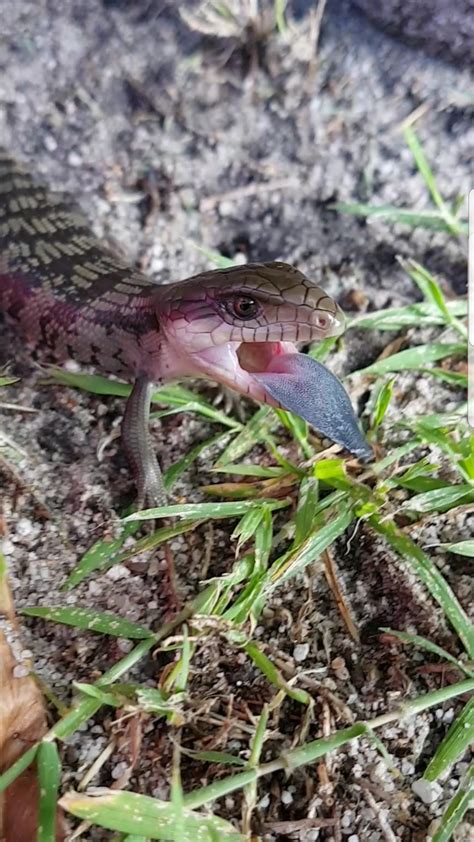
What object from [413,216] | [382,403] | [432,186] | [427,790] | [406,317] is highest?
[432,186]

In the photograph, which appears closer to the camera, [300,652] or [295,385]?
[300,652]

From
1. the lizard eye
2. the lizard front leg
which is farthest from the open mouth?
the lizard front leg

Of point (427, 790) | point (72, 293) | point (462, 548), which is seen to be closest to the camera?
point (427, 790)

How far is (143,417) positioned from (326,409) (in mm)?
543

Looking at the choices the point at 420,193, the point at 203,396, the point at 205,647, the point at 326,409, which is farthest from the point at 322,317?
the point at 420,193

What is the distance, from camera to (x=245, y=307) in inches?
82.7

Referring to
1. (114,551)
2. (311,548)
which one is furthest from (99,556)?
(311,548)

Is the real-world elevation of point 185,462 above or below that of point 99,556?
above

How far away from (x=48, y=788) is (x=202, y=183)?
2.21 metres

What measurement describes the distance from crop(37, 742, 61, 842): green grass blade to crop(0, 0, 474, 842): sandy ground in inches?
14.2

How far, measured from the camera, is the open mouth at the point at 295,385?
207cm

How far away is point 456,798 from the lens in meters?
1.66

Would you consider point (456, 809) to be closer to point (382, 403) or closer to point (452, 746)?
point (452, 746)

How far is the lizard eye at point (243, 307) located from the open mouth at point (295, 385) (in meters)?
0.12
